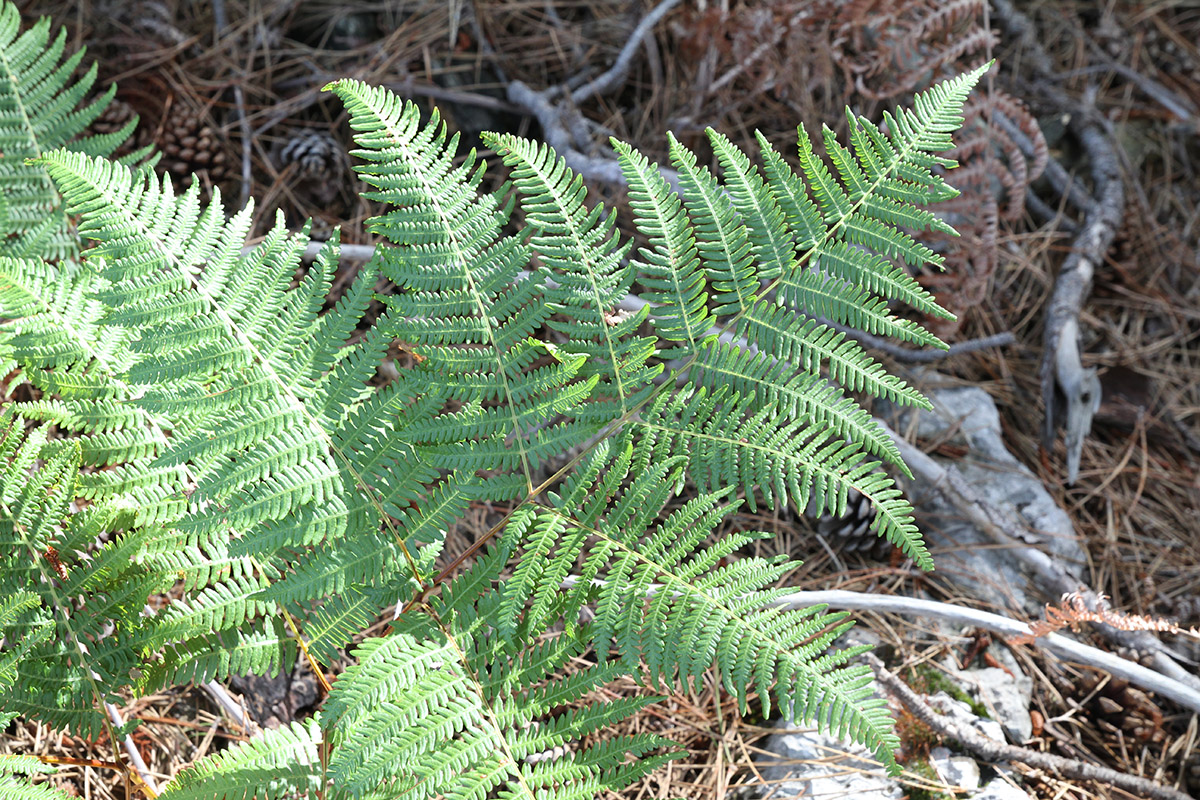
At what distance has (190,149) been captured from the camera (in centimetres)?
315

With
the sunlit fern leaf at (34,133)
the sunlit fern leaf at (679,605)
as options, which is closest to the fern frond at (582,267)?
the sunlit fern leaf at (679,605)

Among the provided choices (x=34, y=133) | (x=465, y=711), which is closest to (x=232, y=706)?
(x=465, y=711)

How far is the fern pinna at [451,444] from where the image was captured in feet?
5.56

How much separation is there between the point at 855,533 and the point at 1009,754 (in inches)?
31.2

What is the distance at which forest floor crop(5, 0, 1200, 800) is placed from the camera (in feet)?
9.92

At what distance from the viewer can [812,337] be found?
6.03 ft

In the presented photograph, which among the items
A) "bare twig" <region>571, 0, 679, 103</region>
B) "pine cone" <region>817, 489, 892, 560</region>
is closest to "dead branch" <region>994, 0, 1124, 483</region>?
"pine cone" <region>817, 489, 892, 560</region>

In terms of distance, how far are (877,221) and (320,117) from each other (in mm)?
2579

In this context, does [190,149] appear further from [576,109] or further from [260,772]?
[260,772]

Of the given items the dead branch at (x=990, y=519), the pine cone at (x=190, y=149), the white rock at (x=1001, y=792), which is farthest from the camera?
the pine cone at (x=190, y=149)

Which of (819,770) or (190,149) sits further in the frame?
(190,149)

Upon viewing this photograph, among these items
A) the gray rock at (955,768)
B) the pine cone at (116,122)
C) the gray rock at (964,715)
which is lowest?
the gray rock at (955,768)

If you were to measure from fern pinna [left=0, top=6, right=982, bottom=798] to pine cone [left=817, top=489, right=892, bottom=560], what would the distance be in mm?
1100

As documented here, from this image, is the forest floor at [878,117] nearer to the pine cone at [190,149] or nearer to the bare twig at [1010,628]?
the pine cone at [190,149]
